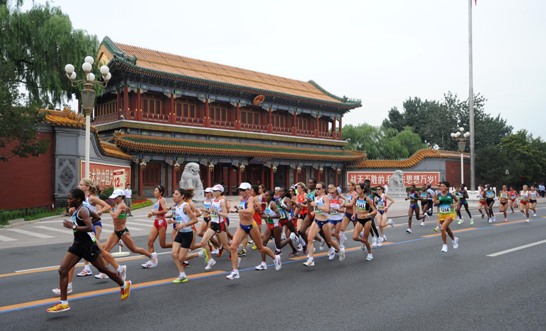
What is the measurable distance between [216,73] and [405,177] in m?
21.8

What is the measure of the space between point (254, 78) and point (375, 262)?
117 feet

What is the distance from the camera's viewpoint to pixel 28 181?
2155 cm

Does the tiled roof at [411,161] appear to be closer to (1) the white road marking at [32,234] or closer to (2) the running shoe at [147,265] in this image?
(1) the white road marking at [32,234]

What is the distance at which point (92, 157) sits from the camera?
984 inches

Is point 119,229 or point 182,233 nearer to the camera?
point 182,233

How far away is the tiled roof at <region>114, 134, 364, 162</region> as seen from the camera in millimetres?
32125

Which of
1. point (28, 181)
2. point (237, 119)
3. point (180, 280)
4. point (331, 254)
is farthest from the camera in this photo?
point (237, 119)

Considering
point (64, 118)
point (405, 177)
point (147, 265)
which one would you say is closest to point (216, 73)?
point (64, 118)

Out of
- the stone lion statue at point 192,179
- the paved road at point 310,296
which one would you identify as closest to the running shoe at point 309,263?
the paved road at point 310,296

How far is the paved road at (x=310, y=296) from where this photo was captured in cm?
564

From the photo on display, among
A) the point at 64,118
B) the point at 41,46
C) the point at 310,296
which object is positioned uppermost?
the point at 41,46

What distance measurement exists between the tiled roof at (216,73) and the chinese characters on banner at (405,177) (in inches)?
282

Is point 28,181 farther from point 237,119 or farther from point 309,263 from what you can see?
point 237,119

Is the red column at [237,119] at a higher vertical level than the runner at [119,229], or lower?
higher
